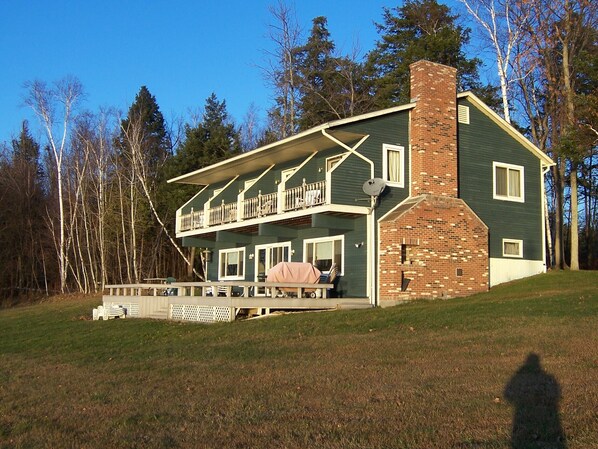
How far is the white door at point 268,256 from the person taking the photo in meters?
26.3

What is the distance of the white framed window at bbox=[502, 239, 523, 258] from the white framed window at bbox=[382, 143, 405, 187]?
4918 millimetres

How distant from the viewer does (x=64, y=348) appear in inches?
637

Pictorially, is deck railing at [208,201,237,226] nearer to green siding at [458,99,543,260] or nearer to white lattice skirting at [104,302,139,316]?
white lattice skirting at [104,302,139,316]

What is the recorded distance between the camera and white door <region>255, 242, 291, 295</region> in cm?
2630

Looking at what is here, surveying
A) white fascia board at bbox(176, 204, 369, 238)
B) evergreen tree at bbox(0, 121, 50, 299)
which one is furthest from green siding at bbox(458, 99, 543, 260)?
evergreen tree at bbox(0, 121, 50, 299)

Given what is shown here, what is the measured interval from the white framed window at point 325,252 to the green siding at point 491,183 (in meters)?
4.62

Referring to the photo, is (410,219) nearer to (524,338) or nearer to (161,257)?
(524,338)

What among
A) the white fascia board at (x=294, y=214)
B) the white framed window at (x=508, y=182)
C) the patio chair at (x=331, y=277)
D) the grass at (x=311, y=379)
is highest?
the white framed window at (x=508, y=182)

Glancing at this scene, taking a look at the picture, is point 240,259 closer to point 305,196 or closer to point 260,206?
point 260,206

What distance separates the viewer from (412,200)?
73.2ft

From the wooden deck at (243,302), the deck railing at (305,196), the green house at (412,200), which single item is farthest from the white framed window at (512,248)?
the deck railing at (305,196)

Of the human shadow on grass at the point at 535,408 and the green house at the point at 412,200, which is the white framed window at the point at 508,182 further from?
the human shadow on grass at the point at 535,408

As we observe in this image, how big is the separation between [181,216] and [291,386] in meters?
22.8

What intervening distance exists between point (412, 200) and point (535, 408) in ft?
50.3
